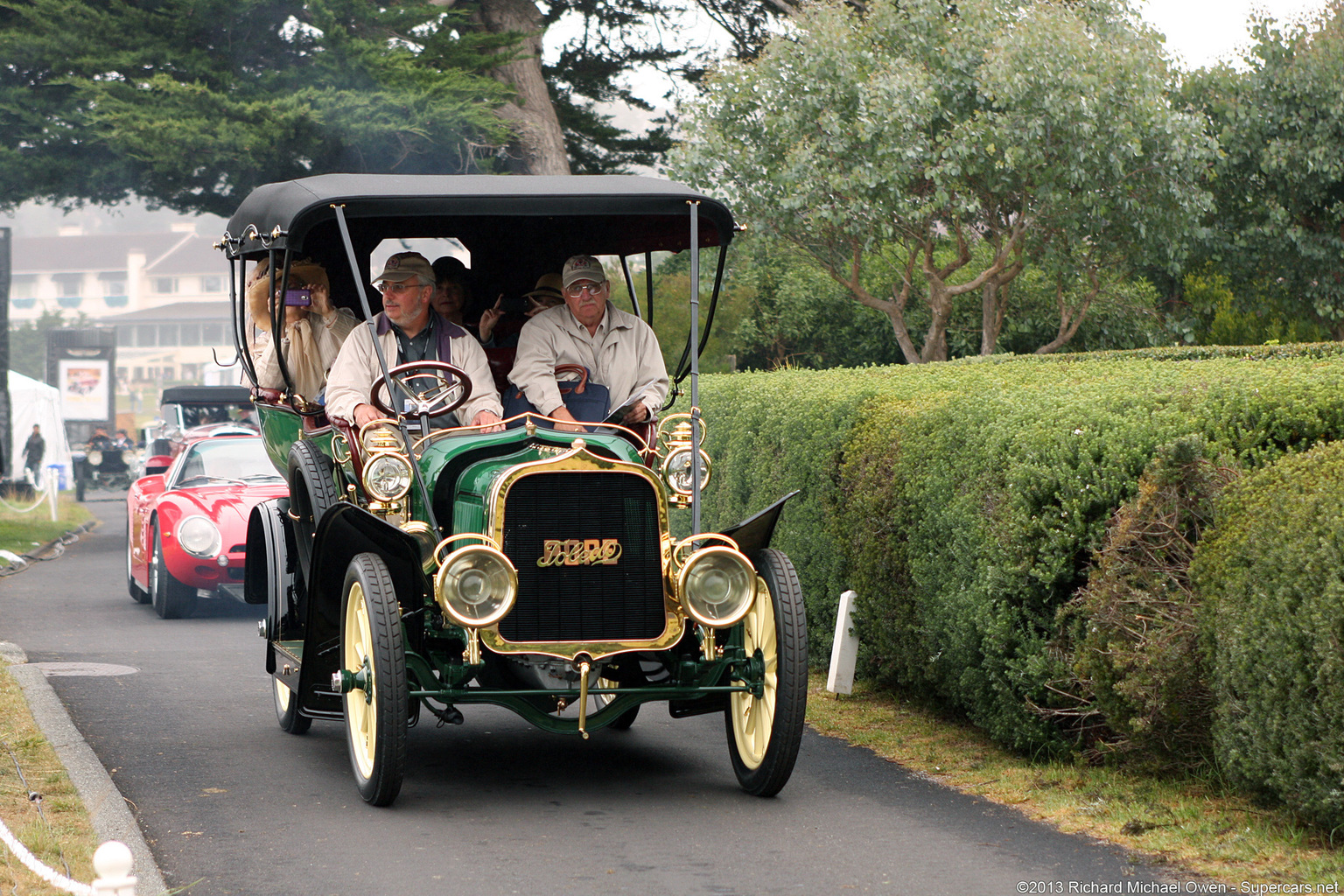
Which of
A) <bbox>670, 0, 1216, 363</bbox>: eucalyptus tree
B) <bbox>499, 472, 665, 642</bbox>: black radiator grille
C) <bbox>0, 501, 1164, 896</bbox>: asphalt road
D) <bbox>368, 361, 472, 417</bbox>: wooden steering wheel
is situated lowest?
<bbox>0, 501, 1164, 896</bbox>: asphalt road

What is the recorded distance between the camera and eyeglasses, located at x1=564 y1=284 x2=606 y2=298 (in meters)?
6.95

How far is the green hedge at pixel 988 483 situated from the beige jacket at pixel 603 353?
1.41 metres

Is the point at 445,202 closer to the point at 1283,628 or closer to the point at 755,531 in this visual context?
the point at 755,531

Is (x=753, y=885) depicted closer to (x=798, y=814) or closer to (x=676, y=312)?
(x=798, y=814)

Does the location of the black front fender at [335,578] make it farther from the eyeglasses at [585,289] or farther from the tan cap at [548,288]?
the tan cap at [548,288]

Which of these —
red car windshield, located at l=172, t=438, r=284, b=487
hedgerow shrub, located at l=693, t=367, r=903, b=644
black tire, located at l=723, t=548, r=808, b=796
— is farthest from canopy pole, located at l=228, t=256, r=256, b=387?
red car windshield, located at l=172, t=438, r=284, b=487

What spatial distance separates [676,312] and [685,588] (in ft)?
61.5

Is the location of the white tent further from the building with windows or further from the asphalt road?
the building with windows

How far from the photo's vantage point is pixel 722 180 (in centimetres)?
2100

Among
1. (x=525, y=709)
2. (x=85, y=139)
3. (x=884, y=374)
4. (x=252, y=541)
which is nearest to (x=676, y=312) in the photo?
(x=85, y=139)

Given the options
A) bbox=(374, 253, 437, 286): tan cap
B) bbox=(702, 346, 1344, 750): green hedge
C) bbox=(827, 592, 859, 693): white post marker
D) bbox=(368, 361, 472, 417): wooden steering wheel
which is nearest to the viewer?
bbox=(702, 346, 1344, 750): green hedge

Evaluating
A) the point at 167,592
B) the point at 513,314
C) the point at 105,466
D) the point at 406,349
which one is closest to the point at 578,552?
the point at 406,349

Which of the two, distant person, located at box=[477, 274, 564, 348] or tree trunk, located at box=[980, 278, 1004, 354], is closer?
distant person, located at box=[477, 274, 564, 348]

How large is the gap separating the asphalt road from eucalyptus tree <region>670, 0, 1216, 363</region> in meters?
12.5
